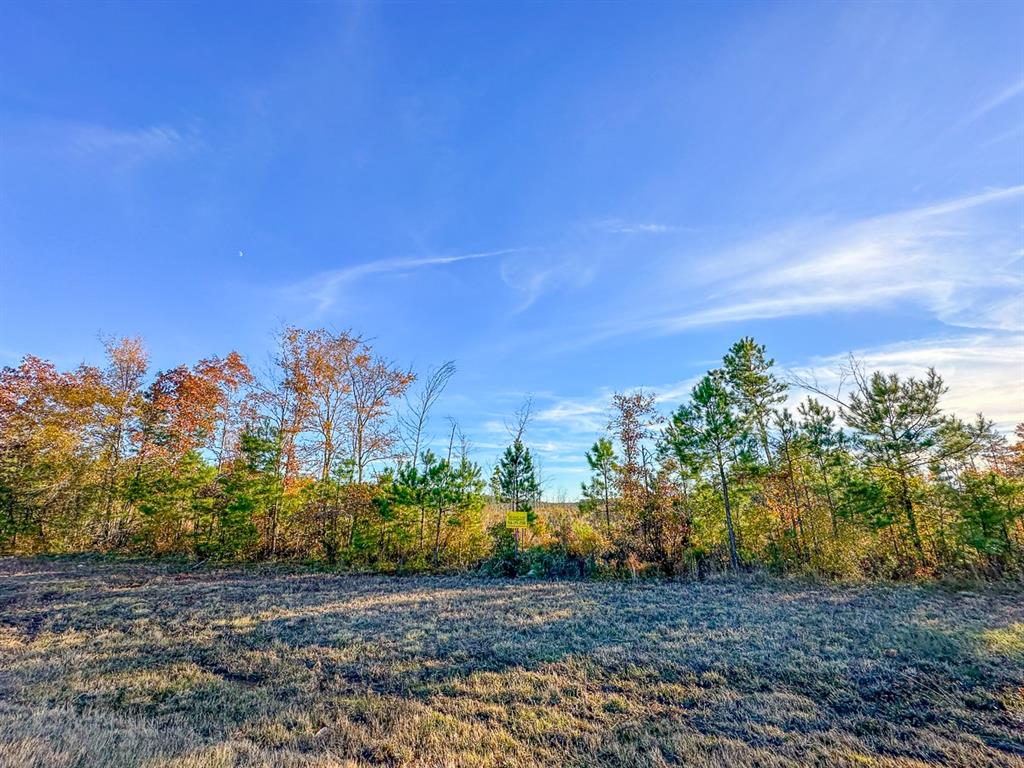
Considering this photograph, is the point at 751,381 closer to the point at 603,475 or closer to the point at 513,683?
the point at 603,475

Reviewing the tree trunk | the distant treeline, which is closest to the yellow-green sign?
the distant treeline

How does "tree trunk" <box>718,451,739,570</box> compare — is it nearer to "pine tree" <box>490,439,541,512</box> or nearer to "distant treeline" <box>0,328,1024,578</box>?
"distant treeline" <box>0,328,1024,578</box>

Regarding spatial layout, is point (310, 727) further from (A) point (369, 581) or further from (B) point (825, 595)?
(B) point (825, 595)

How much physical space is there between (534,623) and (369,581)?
6233mm

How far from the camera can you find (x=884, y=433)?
10.7 m

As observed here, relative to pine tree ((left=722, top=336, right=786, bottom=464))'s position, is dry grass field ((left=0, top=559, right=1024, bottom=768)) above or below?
below

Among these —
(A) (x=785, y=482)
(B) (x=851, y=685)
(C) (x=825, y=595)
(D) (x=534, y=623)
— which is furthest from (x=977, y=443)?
(D) (x=534, y=623)

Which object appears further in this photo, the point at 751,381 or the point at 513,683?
the point at 751,381

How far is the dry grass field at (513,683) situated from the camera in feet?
9.12

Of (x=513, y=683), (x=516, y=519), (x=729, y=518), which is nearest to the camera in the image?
(x=513, y=683)

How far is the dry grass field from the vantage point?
2779 millimetres

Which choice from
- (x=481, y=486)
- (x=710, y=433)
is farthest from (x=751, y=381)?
(x=481, y=486)

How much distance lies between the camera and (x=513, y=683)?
3994 mm

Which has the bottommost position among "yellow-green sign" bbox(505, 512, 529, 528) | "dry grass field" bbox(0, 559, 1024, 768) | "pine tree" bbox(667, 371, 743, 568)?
"dry grass field" bbox(0, 559, 1024, 768)
